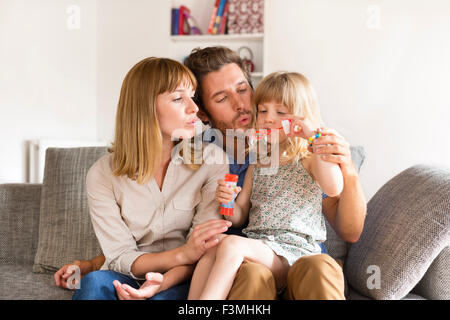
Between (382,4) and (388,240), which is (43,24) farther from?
(388,240)

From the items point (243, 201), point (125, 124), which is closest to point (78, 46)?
point (125, 124)

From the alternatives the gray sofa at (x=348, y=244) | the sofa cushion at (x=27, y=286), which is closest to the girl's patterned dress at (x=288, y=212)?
the gray sofa at (x=348, y=244)

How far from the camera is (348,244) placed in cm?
177

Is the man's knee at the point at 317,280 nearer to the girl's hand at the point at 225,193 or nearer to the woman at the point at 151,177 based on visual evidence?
the girl's hand at the point at 225,193

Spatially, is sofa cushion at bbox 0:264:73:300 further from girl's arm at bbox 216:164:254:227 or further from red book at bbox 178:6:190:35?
red book at bbox 178:6:190:35

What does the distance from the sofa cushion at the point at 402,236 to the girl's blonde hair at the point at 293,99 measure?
0.36 metres

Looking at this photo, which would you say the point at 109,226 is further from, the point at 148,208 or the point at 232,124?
the point at 232,124

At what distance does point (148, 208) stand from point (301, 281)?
612 millimetres

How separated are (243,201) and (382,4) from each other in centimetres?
264

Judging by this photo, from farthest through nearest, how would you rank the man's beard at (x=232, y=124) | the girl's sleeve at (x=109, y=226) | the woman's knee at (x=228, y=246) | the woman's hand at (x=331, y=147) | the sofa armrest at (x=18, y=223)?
the sofa armrest at (x=18, y=223) → the man's beard at (x=232, y=124) → the girl's sleeve at (x=109, y=226) → the woman's hand at (x=331, y=147) → the woman's knee at (x=228, y=246)

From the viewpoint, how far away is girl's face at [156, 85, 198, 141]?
149 centimetres

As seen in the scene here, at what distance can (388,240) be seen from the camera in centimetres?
142

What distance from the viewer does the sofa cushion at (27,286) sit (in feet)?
5.03
